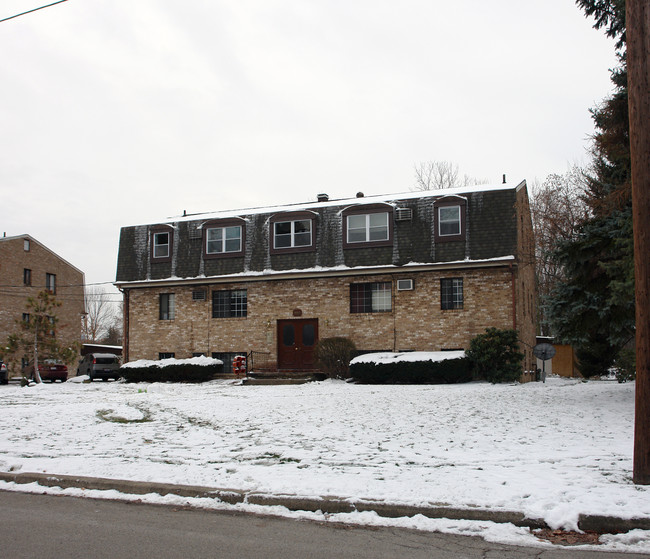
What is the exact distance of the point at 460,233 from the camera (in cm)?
2386

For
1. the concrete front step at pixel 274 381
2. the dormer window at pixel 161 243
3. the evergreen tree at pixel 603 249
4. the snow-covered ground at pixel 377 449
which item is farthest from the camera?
the dormer window at pixel 161 243

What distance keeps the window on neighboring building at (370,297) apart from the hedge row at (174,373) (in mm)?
5924

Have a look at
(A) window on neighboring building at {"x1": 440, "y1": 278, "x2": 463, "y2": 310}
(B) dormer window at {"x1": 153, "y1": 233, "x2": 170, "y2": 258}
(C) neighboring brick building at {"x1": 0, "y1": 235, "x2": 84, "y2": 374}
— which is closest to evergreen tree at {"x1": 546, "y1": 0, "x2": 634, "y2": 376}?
(A) window on neighboring building at {"x1": 440, "y1": 278, "x2": 463, "y2": 310}

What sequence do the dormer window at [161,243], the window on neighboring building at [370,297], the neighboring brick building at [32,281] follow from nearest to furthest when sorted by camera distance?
the window on neighboring building at [370,297], the dormer window at [161,243], the neighboring brick building at [32,281]

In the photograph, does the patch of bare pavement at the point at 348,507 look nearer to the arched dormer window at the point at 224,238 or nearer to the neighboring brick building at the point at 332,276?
the neighboring brick building at the point at 332,276

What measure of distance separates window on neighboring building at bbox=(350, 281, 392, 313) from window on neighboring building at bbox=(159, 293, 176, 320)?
8222 mm

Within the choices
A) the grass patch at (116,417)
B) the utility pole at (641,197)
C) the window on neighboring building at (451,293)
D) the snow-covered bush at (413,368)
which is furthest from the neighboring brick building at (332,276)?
the utility pole at (641,197)

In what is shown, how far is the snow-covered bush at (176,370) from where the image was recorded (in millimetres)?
24969

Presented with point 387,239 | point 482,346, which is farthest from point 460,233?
point 482,346

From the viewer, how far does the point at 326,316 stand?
2544 centimetres

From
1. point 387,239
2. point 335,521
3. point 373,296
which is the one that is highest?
point 387,239

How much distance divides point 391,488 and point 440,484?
49 centimetres

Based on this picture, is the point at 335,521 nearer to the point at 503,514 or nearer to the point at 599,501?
the point at 503,514

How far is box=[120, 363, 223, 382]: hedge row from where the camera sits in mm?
24953
